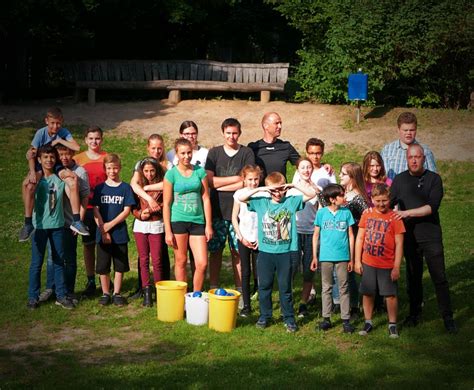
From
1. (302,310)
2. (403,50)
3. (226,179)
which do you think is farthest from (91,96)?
(302,310)

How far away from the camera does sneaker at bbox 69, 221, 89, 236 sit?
8891mm

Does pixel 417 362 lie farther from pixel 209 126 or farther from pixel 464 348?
pixel 209 126

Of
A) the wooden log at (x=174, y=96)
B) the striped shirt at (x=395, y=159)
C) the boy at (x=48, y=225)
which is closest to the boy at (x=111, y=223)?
the boy at (x=48, y=225)

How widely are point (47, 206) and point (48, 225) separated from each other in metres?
0.21

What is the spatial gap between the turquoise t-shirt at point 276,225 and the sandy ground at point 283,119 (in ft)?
35.1

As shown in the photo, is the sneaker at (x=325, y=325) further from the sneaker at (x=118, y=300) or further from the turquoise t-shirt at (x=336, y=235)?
the sneaker at (x=118, y=300)

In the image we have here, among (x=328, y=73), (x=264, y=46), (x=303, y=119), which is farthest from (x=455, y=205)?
(x=264, y=46)

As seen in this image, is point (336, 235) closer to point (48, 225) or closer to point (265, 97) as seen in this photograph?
point (48, 225)

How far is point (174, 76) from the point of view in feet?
79.2

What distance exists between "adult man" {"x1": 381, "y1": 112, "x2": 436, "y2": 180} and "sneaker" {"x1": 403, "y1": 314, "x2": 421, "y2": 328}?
152cm

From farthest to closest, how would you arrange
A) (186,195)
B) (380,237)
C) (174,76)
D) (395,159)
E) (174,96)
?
(174,76), (174,96), (395,159), (186,195), (380,237)

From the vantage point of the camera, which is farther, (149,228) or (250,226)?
(149,228)

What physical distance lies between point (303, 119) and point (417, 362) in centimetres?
1442

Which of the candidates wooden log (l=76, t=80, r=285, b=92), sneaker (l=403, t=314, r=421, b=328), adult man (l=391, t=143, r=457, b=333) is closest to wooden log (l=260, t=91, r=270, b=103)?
wooden log (l=76, t=80, r=285, b=92)
